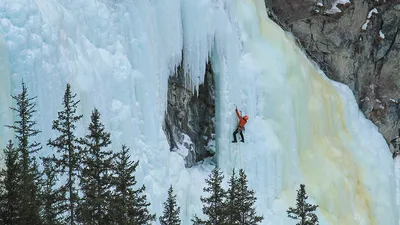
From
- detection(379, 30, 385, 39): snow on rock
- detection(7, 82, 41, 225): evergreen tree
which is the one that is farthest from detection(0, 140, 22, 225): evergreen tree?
detection(379, 30, 385, 39): snow on rock

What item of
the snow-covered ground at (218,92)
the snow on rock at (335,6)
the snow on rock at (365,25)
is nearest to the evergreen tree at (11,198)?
the snow-covered ground at (218,92)

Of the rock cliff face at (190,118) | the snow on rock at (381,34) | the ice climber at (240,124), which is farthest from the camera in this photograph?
the snow on rock at (381,34)

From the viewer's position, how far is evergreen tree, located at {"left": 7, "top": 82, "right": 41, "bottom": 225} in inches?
438

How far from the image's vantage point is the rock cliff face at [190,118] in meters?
21.0

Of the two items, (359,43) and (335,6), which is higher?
(335,6)

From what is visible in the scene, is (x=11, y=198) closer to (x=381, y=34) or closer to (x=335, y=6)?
(x=335, y=6)

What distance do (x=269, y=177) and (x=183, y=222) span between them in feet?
11.3

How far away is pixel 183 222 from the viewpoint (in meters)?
19.8

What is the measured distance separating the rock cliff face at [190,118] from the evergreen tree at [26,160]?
269 inches

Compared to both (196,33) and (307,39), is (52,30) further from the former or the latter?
(307,39)

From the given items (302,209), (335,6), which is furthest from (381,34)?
(302,209)

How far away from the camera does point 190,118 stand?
22.0m

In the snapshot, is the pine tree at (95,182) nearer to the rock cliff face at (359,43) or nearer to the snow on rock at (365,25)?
the rock cliff face at (359,43)

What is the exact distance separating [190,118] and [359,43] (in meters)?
7.95
